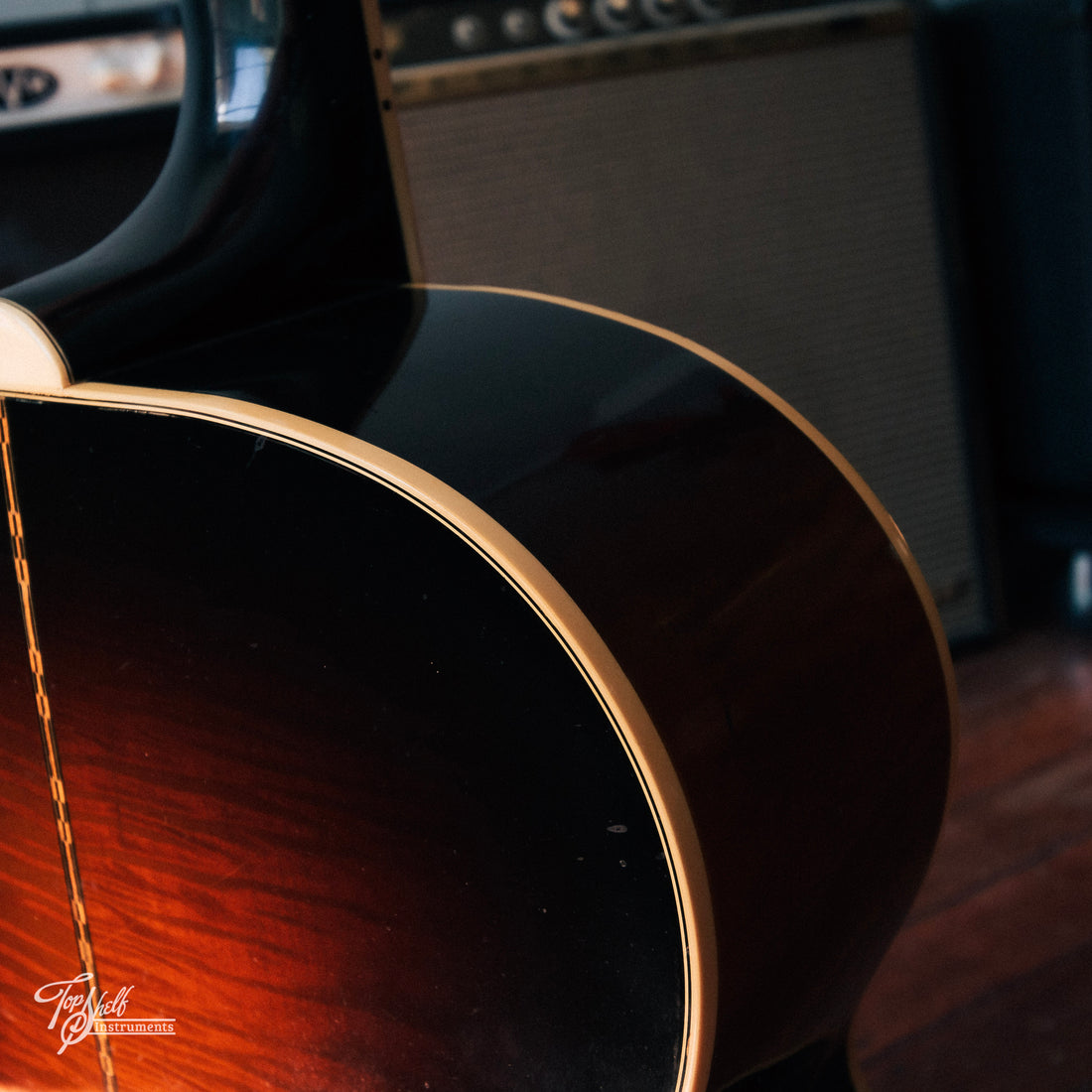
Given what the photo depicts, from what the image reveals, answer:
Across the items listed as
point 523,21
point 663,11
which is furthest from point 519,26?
point 663,11

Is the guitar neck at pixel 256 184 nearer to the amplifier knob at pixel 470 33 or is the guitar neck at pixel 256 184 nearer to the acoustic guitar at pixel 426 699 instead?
the acoustic guitar at pixel 426 699

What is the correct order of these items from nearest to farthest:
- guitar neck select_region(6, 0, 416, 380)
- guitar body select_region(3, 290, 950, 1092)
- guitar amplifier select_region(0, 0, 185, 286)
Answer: guitar body select_region(3, 290, 950, 1092), guitar neck select_region(6, 0, 416, 380), guitar amplifier select_region(0, 0, 185, 286)

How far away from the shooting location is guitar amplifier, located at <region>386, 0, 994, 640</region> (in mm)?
1164

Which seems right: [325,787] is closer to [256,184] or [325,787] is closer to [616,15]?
[256,184]

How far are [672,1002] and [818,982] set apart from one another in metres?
0.10

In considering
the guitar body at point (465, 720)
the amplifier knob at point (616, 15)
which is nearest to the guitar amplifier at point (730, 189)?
the amplifier knob at point (616, 15)

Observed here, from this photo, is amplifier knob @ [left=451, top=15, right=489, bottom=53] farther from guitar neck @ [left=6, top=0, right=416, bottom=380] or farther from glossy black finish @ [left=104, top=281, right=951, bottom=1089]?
glossy black finish @ [left=104, top=281, right=951, bottom=1089]

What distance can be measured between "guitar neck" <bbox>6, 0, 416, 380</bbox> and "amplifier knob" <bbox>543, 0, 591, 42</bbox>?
0.70 meters

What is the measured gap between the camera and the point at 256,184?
50 cm

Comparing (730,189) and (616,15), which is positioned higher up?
(616,15)

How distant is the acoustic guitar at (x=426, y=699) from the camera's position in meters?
0.36

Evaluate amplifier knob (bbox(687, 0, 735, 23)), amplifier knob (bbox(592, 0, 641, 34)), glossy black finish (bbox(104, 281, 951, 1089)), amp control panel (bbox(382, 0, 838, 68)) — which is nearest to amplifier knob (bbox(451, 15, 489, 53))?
amp control panel (bbox(382, 0, 838, 68))

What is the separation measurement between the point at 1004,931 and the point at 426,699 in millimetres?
783

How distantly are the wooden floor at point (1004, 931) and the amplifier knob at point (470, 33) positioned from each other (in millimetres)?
874
